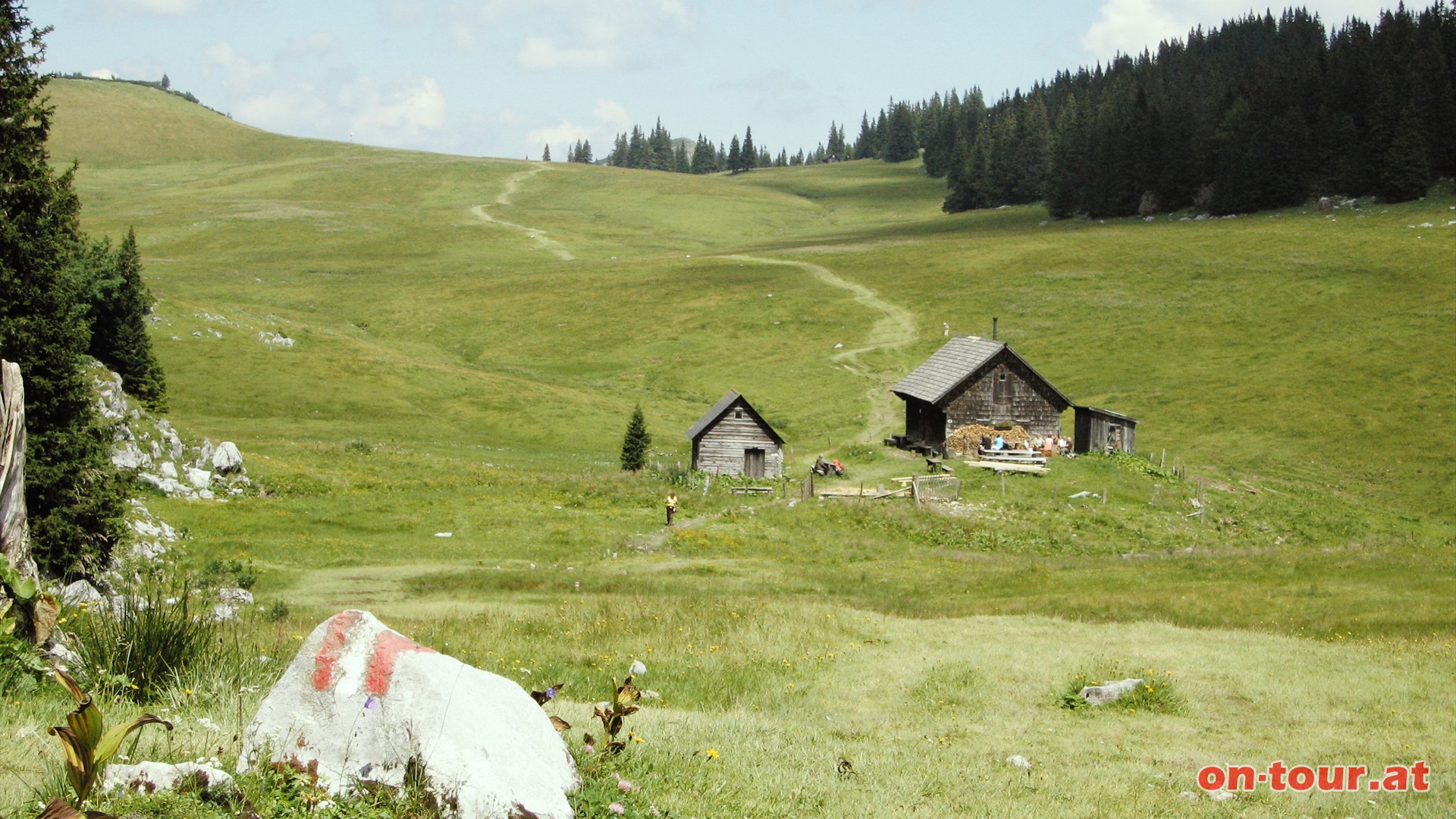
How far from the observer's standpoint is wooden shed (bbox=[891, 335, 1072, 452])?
54.4 m

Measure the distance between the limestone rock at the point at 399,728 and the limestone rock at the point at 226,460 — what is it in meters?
35.7

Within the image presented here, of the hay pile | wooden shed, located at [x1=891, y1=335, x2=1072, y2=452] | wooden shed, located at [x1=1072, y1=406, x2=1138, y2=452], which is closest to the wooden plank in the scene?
the hay pile

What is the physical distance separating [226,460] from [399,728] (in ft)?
120

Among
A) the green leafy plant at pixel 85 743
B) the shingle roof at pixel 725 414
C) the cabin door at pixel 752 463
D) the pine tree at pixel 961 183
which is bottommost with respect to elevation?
the cabin door at pixel 752 463

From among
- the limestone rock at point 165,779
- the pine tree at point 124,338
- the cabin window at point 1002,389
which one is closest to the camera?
the limestone rock at point 165,779

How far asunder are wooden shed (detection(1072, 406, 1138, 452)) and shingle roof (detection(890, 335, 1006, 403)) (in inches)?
238

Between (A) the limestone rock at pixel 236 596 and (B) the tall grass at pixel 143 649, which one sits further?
(A) the limestone rock at pixel 236 596

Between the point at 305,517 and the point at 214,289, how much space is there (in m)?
79.2

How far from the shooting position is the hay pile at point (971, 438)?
178 ft

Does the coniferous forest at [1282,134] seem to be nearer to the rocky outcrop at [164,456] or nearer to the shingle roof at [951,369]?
the shingle roof at [951,369]

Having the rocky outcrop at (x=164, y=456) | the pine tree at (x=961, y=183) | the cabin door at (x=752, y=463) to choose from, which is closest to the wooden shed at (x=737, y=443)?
the cabin door at (x=752, y=463)

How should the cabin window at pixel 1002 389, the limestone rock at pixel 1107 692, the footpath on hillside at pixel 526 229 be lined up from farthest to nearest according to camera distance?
the footpath on hillside at pixel 526 229 → the cabin window at pixel 1002 389 → the limestone rock at pixel 1107 692

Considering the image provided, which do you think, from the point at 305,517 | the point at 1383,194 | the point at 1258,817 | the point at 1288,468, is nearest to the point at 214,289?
the point at 305,517

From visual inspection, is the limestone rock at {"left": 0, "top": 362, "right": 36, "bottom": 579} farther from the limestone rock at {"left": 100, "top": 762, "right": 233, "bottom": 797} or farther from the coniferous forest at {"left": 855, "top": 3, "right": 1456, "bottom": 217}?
the coniferous forest at {"left": 855, "top": 3, "right": 1456, "bottom": 217}
